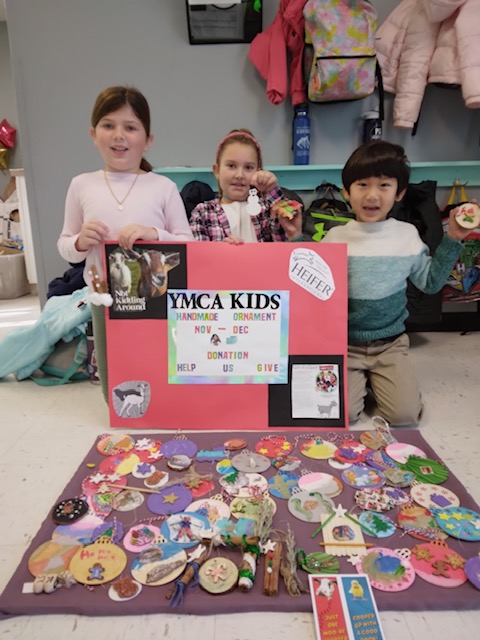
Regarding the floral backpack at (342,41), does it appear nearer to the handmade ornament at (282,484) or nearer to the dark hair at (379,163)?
the dark hair at (379,163)

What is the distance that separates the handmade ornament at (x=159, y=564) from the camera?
0.75 meters

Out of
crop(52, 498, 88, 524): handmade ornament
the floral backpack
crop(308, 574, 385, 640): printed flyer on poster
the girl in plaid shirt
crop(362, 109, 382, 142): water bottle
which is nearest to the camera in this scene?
crop(308, 574, 385, 640): printed flyer on poster

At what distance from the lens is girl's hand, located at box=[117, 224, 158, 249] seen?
1159 millimetres

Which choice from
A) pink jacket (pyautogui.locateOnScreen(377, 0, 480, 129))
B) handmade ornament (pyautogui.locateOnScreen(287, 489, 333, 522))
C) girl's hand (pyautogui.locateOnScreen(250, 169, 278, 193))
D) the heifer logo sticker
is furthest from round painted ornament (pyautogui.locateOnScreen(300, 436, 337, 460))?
pink jacket (pyautogui.locateOnScreen(377, 0, 480, 129))

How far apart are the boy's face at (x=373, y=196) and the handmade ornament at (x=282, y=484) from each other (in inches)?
30.0

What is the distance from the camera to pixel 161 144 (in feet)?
6.98

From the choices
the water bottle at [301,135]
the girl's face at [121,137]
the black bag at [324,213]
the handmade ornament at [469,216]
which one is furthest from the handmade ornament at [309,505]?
the water bottle at [301,135]

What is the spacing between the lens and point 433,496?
94cm

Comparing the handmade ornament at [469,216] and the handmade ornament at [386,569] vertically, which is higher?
the handmade ornament at [469,216]

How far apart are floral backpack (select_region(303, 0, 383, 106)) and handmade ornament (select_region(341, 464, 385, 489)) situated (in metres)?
1.53

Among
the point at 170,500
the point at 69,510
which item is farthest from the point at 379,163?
the point at 69,510

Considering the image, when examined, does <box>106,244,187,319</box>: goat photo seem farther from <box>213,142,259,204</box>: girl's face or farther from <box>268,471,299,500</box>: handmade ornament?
<box>268,471,299,500</box>: handmade ornament

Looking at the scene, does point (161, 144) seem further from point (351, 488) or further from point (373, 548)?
point (373, 548)

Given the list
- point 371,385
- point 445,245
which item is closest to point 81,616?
point 371,385
